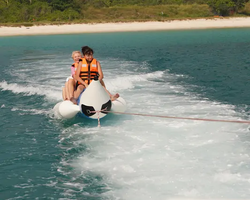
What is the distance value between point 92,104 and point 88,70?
0.82 meters

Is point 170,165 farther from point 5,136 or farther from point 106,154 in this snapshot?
point 5,136

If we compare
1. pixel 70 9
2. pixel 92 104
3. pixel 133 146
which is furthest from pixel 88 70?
pixel 70 9

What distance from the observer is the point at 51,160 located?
15.8 feet

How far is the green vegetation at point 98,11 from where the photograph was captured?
37094mm

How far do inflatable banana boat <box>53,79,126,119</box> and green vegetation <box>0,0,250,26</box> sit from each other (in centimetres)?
3013

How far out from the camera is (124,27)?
3362 cm

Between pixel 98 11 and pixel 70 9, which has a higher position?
pixel 70 9

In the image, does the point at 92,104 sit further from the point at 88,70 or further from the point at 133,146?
the point at 133,146

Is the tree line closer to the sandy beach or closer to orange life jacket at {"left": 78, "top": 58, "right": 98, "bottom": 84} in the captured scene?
the sandy beach

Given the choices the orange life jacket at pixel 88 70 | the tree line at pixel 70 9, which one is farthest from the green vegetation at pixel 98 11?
the orange life jacket at pixel 88 70

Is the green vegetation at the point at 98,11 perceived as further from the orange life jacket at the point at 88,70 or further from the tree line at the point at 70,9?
the orange life jacket at the point at 88,70

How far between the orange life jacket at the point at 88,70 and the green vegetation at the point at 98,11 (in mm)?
29830

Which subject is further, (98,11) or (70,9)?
(98,11)

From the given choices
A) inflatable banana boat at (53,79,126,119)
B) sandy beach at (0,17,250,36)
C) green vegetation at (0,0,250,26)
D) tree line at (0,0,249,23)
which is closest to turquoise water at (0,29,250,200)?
inflatable banana boat at (53,79,126,119)
